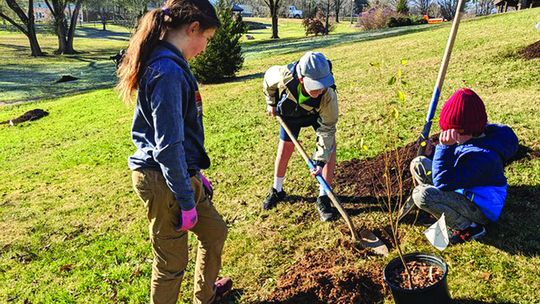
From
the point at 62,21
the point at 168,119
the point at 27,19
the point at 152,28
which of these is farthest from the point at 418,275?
the point at 62,21

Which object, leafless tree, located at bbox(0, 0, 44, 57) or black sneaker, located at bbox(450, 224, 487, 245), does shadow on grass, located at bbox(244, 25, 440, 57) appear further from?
leafless tree, located at bbox(0, 0, 44, 57)

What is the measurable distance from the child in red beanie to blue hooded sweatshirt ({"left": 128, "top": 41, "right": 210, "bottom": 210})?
1.80 metres

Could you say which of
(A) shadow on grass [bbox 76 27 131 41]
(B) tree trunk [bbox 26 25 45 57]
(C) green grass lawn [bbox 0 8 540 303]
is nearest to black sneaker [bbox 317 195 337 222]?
(C) green grass lawn [bbox 0 8 540 303]

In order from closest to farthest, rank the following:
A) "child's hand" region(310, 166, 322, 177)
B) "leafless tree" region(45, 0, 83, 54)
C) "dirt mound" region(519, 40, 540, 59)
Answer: "child's hand" region(310, 166, 322, 177), "dirt mound" region(519, 40, 540, 59), "leafless tree" region(45, 0, 83, 54)

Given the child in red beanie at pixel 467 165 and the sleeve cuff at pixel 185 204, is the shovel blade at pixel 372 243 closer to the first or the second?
the child in red beanie at pixel 467 165

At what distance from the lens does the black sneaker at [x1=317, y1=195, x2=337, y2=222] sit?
447 centimetres

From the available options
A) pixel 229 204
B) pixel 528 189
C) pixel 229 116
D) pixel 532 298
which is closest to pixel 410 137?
pixel 528 189

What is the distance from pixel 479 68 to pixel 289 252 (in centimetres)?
662

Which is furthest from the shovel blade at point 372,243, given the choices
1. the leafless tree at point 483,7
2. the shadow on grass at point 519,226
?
the leafless tree at point 483,7

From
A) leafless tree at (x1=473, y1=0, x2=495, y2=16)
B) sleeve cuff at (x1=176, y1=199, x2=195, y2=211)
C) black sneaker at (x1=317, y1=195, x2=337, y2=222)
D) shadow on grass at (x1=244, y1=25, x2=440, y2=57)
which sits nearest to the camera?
sleeve cuff at (x1=176, y1=199, x2=195, y2=211)

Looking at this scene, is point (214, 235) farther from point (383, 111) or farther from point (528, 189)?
point (383, 111)

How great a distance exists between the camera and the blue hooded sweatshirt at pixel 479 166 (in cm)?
326

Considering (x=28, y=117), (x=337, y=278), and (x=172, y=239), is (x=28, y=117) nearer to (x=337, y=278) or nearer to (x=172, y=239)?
(x=172, y=239)

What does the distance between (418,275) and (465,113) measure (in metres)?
1.16
